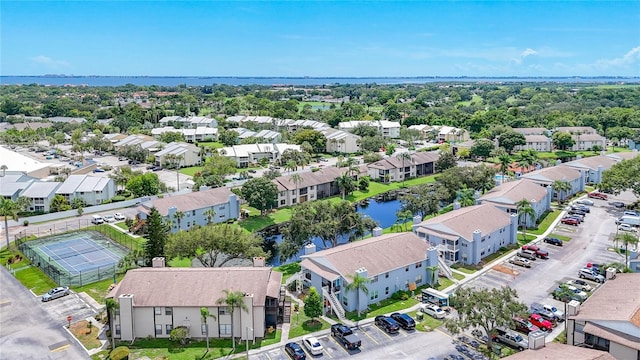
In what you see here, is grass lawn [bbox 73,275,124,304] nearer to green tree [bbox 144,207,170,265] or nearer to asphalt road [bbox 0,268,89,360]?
asphalt road [bbox 0,268,89,360]

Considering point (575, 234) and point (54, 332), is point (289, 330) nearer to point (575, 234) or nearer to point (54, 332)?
point (54, 332)

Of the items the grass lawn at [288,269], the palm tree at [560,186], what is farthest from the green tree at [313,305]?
the palm tree at [560,186]

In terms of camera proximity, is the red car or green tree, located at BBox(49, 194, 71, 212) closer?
the red car

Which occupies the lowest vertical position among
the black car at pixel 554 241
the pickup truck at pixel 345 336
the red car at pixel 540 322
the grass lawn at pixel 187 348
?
the grass lawn at pixel 187 348

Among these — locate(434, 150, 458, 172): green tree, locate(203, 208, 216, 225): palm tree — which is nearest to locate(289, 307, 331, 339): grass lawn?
locate(203, 208, 216, 225): palm tree

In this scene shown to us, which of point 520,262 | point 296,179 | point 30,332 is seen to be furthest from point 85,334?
point 296,179

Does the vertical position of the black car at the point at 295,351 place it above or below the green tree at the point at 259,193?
below

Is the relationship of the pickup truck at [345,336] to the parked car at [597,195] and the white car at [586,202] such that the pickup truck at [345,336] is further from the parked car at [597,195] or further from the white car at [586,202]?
the parked car at [597,195]
